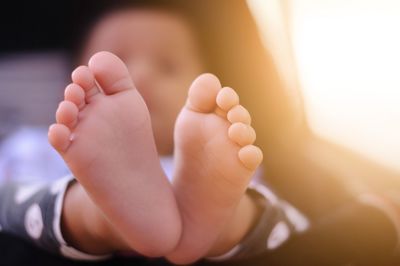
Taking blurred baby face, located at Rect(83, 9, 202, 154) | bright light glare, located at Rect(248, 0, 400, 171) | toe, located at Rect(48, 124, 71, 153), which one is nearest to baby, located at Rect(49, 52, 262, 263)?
toe, located at Rect(48, 124, 71, 153)

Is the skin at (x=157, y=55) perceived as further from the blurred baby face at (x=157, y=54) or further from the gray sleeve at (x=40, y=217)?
the gray sleeve at (x=40, y=217)

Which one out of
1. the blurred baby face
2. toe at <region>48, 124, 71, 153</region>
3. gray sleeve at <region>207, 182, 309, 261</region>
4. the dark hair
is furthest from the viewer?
the dark hair

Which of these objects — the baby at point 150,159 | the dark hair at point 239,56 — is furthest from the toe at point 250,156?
the dark hair at point 239,56

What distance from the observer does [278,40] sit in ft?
3.17

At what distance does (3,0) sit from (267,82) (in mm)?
559

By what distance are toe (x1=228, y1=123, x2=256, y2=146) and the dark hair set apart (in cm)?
48

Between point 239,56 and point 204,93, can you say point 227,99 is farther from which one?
point 239,56

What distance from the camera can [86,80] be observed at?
469 mm

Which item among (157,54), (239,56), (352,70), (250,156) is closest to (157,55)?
(157,54)

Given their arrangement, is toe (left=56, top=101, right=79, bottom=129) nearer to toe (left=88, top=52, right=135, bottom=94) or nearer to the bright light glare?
toe (left=88, top=52, right=135, bottom=94)

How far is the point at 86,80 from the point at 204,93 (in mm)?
113

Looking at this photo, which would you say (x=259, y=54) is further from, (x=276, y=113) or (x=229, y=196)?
(x=229, y=196)

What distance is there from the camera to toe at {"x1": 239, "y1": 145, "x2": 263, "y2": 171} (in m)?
0.45

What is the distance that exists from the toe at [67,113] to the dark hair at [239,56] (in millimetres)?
528
